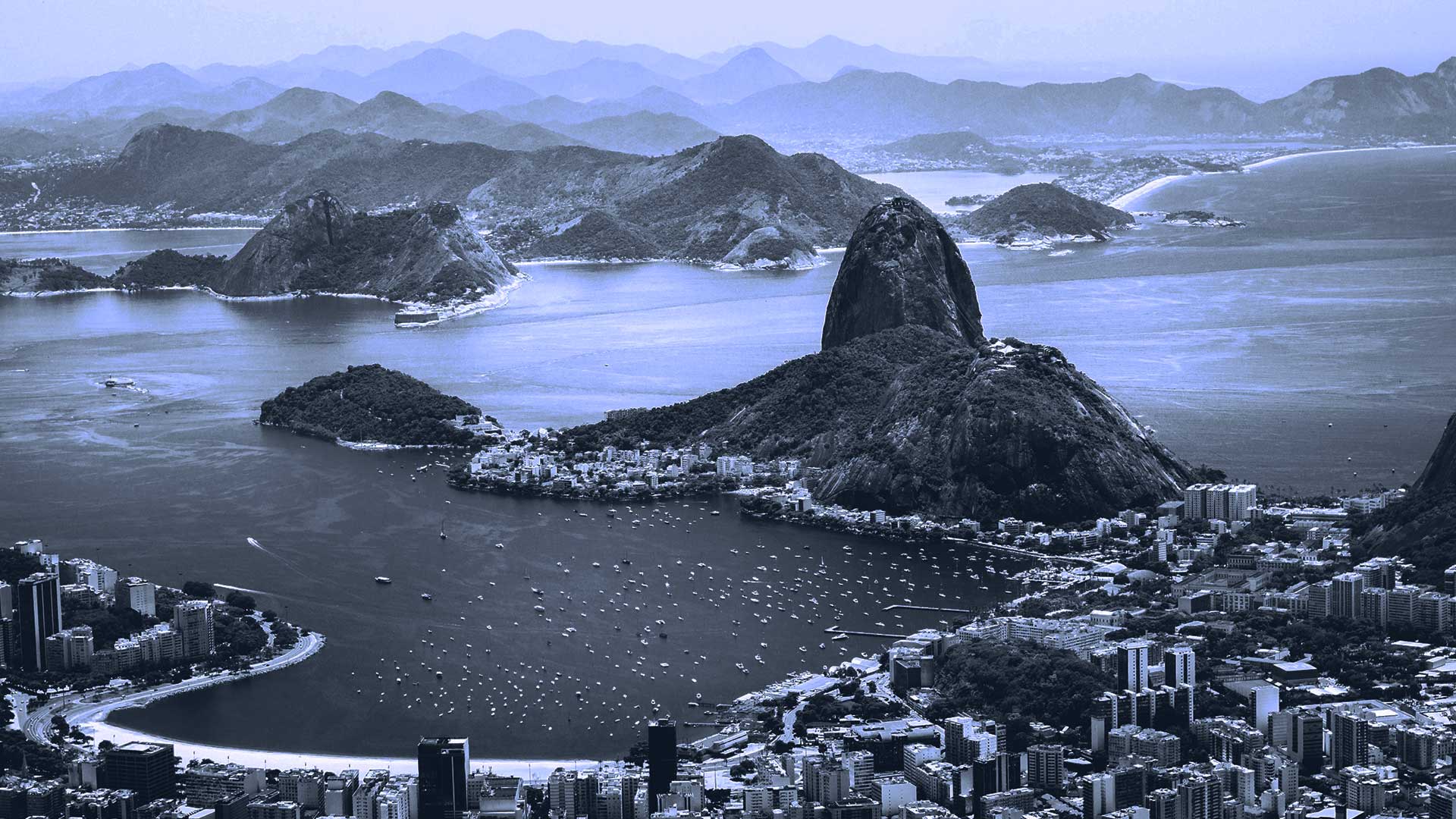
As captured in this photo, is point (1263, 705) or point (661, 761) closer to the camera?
point (661, 761)

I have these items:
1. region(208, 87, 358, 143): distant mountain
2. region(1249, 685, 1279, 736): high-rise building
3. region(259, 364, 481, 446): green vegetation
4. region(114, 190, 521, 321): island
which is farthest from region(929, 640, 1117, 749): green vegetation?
region(208, 87, 358, 143): distant mountain

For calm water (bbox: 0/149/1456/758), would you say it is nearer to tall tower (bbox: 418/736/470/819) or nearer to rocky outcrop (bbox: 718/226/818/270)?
tall tower (bbox: 418/736/470/819)

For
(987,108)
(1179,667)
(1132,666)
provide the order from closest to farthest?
(1132,666) < (1179,667) < (987,108)

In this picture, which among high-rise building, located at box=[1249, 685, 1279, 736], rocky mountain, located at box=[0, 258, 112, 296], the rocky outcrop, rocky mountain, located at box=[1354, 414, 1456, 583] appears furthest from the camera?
the rocky outcrop

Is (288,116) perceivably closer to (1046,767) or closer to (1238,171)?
(1238,171)

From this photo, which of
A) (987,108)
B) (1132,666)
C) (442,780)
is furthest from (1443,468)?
(987,108)
